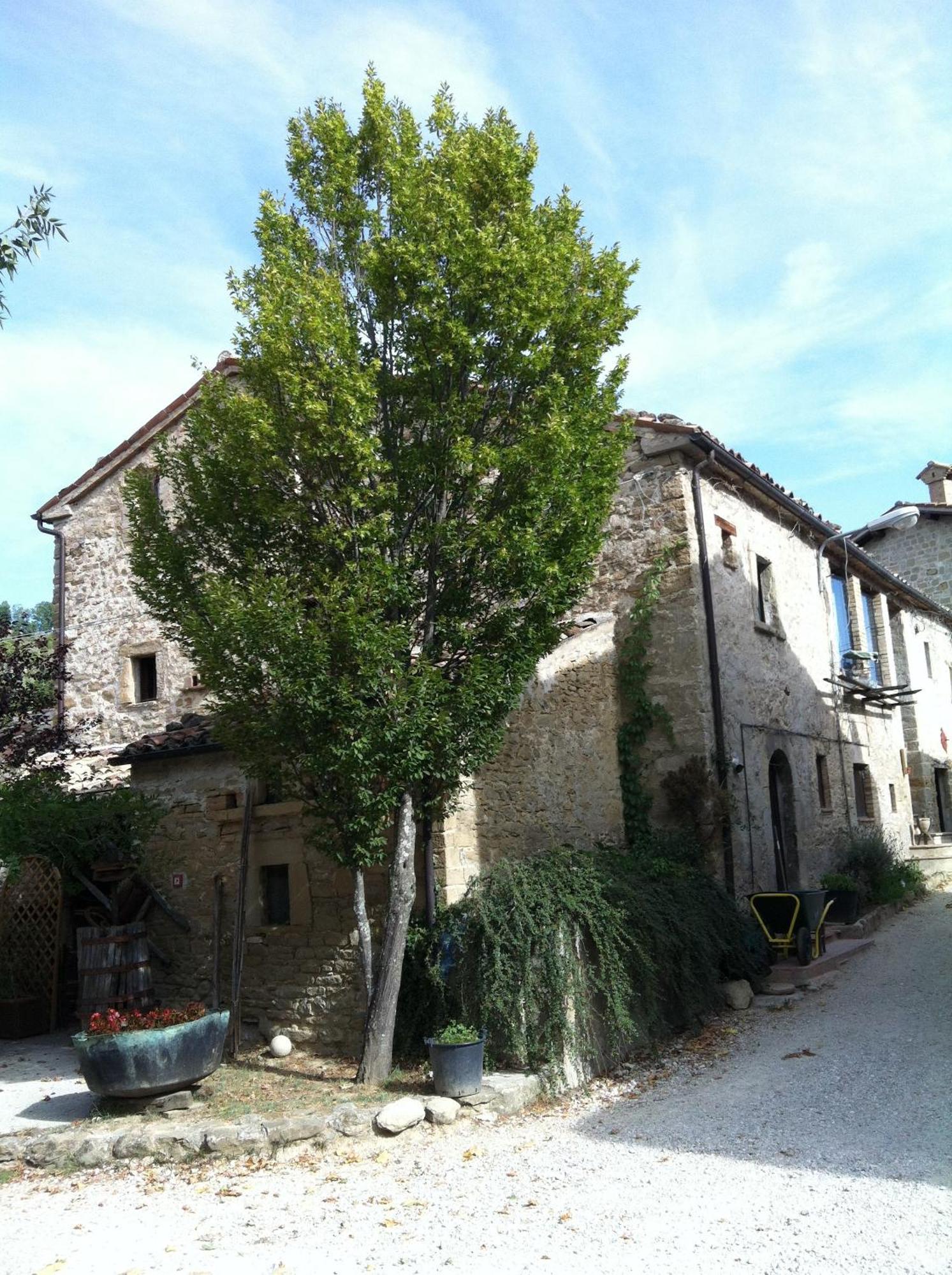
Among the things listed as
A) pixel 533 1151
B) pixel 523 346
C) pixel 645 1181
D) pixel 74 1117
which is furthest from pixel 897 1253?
pixel 523 346

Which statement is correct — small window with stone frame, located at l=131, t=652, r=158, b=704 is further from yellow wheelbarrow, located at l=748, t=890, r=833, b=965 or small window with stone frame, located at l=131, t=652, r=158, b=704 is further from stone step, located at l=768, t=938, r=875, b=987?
stone step, located at l=768, t=938, r=875, b=987

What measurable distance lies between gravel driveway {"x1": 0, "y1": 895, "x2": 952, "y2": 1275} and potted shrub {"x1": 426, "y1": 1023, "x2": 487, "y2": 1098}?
338 millimetres

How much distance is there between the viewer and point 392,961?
812cm

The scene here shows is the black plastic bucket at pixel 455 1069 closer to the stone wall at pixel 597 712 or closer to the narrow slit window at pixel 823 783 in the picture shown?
the stone wall at pixel 597 712

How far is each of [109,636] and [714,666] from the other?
32.0 feet

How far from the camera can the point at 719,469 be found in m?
13.3

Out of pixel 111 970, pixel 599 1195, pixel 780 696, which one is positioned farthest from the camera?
pixel 780 696

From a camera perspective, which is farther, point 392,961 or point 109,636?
point 109,636

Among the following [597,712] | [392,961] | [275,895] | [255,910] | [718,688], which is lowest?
[392,961]

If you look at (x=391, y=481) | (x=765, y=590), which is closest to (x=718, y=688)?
(x=765, y=590)

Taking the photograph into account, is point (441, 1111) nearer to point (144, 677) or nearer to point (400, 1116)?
point (400, 1116)

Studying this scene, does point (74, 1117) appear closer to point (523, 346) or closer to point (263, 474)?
point (263, 474)

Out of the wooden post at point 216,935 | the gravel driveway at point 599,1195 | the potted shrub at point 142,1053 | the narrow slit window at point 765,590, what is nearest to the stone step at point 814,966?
the gravel driveway at point 599,1195

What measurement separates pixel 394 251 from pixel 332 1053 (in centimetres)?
683
